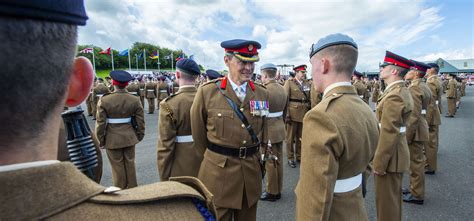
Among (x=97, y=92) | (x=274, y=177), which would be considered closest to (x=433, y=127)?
(x=274, y=177)

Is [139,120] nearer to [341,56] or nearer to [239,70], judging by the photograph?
[239,70]

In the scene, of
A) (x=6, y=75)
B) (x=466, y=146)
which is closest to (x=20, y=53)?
(x=6, y=75)

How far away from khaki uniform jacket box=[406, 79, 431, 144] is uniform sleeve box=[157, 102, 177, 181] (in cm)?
364

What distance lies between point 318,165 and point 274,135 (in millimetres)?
3427

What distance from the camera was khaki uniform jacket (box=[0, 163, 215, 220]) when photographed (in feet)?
1.82

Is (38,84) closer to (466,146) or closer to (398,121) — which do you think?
(398,121)

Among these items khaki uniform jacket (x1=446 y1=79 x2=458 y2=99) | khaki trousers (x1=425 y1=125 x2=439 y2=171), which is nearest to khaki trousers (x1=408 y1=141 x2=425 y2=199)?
khaki trousers (x1=425 y1=125 x2=439 y2=171)

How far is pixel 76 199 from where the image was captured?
2.07 ft

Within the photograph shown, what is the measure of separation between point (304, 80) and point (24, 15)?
725 centimetres

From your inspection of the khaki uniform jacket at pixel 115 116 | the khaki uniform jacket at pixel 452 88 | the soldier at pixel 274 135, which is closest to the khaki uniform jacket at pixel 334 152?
the soldier at pixel 274 135

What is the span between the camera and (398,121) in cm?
330

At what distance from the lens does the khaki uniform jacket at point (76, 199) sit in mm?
553

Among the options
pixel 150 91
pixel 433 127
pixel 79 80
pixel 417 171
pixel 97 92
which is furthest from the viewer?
pixel 150 91

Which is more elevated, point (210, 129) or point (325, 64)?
point (325, 64)
